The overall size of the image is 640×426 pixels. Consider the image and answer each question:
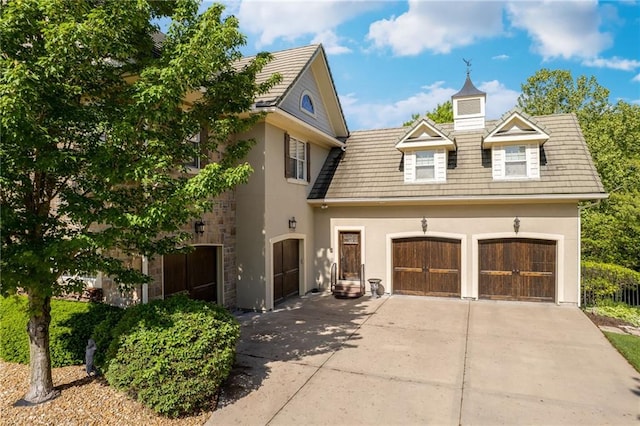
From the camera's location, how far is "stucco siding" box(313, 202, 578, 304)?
39.5 ft

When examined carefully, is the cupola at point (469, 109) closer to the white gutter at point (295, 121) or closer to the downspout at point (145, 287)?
the white gutter at point (295, 121)

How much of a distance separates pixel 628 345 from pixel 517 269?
451 cm

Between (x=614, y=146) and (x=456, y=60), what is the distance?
A: 1287cm

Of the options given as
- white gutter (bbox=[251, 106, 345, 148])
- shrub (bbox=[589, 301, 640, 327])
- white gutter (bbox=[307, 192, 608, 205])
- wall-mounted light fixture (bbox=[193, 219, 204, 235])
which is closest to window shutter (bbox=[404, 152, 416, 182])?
white gutter (bbox=[307, 192, 608, 205])

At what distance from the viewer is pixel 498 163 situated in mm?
13070

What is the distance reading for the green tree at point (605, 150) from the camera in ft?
53.1

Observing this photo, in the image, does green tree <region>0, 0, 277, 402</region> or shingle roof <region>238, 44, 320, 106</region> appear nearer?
green tree <region>0, 0, 277, 402</region>

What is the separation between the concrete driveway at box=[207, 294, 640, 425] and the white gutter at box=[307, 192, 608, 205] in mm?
3617

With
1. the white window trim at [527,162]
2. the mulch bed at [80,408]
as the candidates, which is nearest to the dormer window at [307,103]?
the white window trim at [527,162]

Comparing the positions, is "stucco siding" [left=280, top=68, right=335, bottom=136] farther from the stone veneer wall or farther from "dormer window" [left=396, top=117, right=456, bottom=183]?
the stone veneer wall

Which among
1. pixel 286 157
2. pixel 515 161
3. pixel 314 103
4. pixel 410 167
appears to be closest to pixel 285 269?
pixel 286 157

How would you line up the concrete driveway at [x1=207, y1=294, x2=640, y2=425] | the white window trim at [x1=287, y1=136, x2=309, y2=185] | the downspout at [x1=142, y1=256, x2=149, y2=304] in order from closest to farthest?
the concrete driveway at [x1=207, y1=294, x2=640, y2=425] < the downspout at [x1=142, y1=256, x2=149, y2=304] < the white window trim at [x1=287, y1=136, x2=309, y2=185]

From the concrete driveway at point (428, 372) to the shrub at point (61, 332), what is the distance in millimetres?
2917

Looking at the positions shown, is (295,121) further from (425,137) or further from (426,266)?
(426,266)
